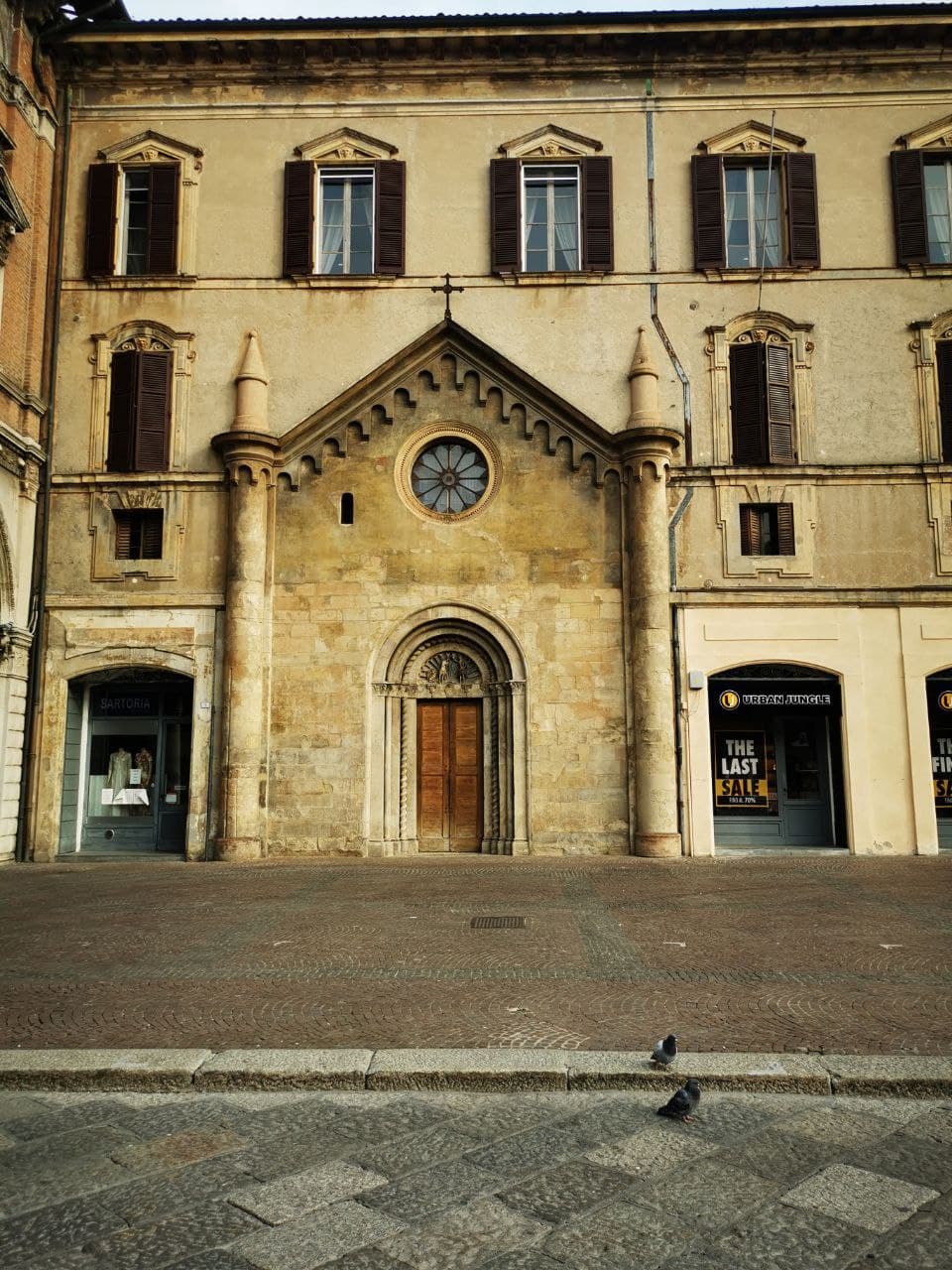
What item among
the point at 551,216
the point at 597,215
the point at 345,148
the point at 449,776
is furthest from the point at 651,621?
the point at 345,148

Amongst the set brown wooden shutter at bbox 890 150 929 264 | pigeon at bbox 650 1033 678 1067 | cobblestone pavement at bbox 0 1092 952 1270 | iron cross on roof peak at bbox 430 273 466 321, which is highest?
brown wooden shutter at bbox 890 150 929 264

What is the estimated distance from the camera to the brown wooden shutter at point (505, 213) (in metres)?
19.4

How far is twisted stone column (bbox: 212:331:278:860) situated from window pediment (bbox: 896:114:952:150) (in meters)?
13.2

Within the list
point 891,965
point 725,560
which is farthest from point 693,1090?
point 725,560

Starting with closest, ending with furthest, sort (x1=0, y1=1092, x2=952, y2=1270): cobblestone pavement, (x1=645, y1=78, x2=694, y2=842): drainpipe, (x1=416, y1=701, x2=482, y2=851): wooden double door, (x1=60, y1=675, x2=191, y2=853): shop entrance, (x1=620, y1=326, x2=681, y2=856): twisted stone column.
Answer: (x1=0, y1=1092, x2=952, y2=1270): cobblestone pavement
(x1=620, y1=326, x2=681, y2=856): twisted stone column
(x1=645, y1=78, x2=694, y2=842): drainpipe
(x1=416, y1=701, x2=482, y2=851): wooden double door
(x1=60, y1=675, x2=191, y2=853): shop entrance

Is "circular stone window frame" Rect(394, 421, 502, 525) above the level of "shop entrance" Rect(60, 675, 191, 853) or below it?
above

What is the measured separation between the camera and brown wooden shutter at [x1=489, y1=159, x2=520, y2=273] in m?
19.4

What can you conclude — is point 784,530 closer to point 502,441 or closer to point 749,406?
point 749,406

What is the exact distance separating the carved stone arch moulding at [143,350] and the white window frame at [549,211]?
673 cm

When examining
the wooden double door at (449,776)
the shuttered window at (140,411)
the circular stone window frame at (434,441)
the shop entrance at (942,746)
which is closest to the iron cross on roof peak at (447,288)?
the circular stone window frame at (434,441)

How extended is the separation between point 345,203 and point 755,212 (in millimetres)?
8065

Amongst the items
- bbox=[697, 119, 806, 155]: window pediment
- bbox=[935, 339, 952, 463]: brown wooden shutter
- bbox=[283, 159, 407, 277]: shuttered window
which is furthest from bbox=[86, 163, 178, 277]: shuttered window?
bbox=[935, 339, 952, 463]: brown wooden shutter

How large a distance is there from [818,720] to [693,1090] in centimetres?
1473

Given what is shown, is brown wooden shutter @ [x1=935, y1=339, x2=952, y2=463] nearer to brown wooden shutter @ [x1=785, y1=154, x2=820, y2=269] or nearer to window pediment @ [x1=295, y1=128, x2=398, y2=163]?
brown wooden shutter @ [x1=785, y1=154, x2=820, y2=269]
